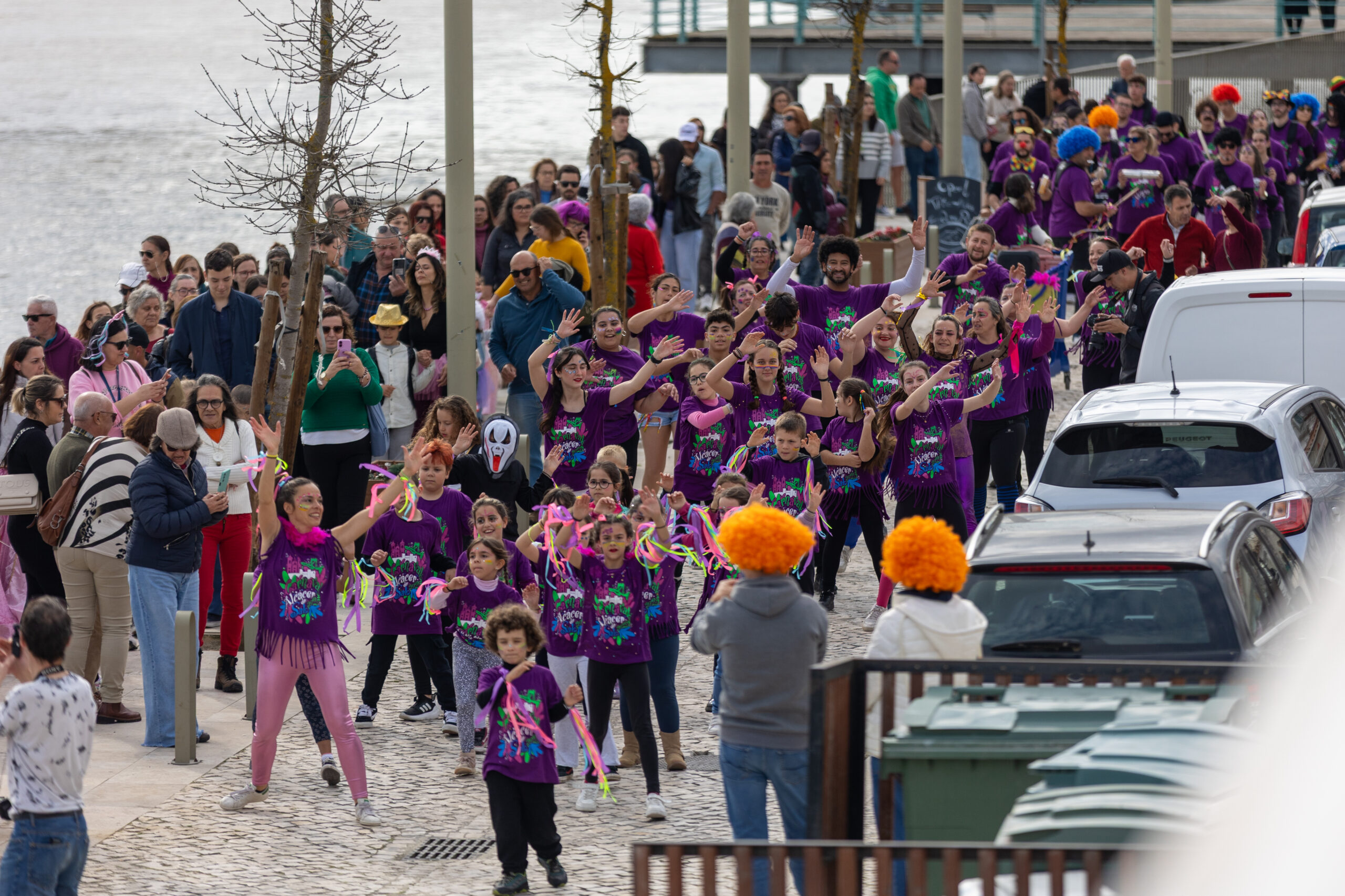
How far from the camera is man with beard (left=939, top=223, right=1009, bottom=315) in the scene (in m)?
13.7

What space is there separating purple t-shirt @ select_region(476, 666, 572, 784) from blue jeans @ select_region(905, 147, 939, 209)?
20.8 metres

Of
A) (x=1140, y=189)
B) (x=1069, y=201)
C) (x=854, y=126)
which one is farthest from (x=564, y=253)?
(x=854, y=126)

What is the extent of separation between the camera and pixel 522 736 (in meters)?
7.40

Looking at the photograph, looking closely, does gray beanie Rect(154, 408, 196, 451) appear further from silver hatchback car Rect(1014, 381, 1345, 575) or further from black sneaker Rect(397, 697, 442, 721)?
silver hatchback car Rect(1014, 381, 1345, 575)

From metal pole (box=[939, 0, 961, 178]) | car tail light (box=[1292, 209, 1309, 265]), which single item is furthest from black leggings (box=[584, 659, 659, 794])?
metal pole (box=[939, 0, 961, 178])

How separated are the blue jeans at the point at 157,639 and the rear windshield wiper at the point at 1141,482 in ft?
15.7

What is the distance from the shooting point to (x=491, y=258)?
1598 cm

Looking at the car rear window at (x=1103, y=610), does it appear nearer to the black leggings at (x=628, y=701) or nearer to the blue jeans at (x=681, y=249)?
the black leggings at (x=628, y=701)

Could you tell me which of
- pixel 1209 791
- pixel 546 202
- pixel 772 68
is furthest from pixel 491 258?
pixel 772 68

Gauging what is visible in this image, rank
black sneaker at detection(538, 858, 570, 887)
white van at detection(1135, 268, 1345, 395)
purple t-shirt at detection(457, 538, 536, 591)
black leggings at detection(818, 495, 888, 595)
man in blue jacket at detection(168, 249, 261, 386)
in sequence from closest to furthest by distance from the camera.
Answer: black sneaker at detection(538, 858, 570, 887) → purple t-shirt at detection(457, 538, 536, 591) → white van at detection(1135, 268, 1345, 395) → black leggings at detection(818, 495, 888, 595) → man in blue jacket at detection(168, 249, 261, 386)

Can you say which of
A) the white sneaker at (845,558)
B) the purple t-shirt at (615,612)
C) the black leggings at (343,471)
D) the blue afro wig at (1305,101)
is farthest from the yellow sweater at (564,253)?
the blue afro wig at (1305,101)

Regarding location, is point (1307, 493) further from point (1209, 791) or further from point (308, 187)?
point (308, 187)

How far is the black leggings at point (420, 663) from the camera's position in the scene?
31.9 feet

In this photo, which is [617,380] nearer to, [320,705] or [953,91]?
[320,705]
